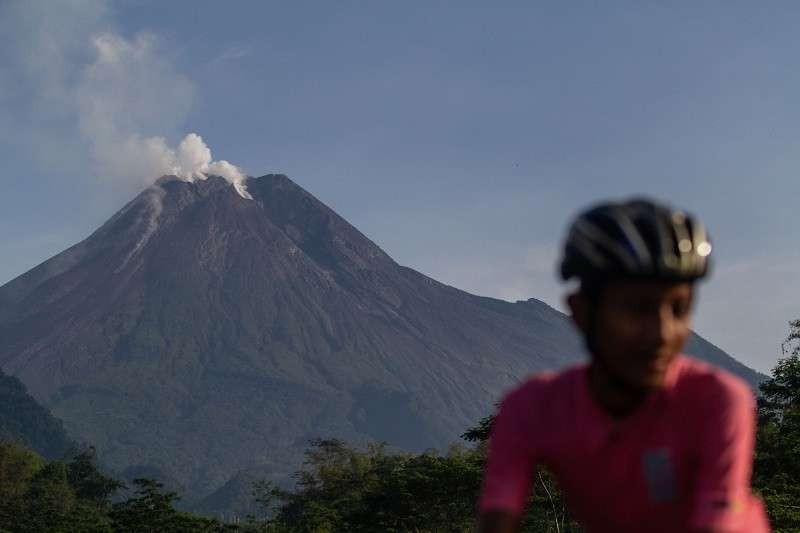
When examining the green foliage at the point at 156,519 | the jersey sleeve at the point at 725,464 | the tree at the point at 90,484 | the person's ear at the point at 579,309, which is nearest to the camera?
the jersey sleeve at the point at 725,464

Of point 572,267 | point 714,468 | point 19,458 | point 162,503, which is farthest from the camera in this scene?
point 19,458

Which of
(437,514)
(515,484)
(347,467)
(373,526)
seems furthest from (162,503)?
(347,467)

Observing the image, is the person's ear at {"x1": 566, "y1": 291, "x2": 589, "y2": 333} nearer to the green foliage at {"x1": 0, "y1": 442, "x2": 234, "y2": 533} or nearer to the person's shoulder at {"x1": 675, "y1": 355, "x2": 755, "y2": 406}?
the person's shoulder at {"x1": 675, "y1": 355, "x2": 755, "y2": 406}

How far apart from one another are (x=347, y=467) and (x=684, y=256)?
9754 cm

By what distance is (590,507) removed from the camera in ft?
8.39

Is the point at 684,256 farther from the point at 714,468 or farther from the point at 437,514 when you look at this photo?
the point at 437,514

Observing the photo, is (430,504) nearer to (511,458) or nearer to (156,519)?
(156,519)

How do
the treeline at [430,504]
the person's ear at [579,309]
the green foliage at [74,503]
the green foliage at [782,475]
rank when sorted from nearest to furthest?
the person's ear at [579,309]
the green foliage at [782,475]
the treeline at [430,504]
the green foliage at [74,503]

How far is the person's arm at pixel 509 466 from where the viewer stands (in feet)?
8.26

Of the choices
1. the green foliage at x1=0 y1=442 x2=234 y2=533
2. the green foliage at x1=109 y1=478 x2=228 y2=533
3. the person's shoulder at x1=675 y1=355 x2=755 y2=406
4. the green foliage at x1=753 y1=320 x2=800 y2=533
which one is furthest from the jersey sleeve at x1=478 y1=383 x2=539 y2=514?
the green foliage at x1=0 y1=442 x2=234 y2=533

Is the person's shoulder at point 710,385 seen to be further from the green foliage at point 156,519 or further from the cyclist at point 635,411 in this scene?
the green foliage at point 156,519

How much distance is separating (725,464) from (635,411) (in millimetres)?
275

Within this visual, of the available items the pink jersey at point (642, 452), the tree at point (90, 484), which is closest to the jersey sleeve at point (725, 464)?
the pink jersey at point (642, 452)

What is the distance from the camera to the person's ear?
2484 mm
